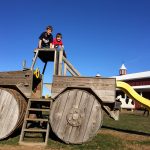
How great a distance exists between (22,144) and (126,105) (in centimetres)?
3997

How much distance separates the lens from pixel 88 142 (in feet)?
29.9

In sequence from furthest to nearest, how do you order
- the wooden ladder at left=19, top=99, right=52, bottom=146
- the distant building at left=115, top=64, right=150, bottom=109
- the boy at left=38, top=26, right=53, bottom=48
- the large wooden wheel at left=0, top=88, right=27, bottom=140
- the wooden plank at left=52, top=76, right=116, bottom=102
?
the distant building at left=115, top=64, right=150, bottom=109
the boy at left=38, top=26, right=53, bottom=48
the wooden plank at left=52, top=76, right=116, bottom=102
the large wooden wheel at left=0, top=88, right=27, bottom=140
the wooden ladder at left=19, top=99, right=52, bottom=146

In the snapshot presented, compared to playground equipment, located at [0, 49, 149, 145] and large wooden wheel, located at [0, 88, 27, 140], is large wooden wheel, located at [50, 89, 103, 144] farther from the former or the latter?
large wooden wheel, located at [0, 88, 27, 140]

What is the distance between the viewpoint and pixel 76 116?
29.7ft

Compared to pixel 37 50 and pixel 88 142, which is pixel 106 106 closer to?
pixel 88 142

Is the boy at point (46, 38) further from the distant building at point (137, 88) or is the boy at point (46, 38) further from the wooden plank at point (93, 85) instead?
the distant building at point (137, 88)

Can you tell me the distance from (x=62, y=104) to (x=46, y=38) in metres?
2.98

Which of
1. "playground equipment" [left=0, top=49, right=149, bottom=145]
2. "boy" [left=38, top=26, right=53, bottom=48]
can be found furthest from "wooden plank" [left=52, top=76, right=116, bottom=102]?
"boy" [left=38, top=26, right=53, bottom=48]

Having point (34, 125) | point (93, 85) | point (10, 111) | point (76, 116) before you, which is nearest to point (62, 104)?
point (76, 116)

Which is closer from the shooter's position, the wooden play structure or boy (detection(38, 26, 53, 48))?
the wooden play structure

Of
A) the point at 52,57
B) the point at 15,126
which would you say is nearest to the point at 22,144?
the point at 15,126

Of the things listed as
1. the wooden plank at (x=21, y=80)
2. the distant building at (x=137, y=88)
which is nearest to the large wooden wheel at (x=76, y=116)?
the wooden plank at (x=21, y=80)

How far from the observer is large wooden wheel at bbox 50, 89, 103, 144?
891 cm

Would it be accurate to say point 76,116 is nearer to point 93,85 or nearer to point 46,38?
point 93,85
